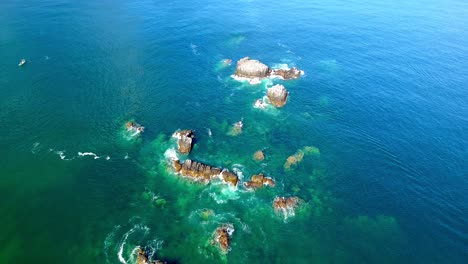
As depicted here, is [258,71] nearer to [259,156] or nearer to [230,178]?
[259,156]

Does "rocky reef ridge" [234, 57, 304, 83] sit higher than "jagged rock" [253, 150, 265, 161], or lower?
higher

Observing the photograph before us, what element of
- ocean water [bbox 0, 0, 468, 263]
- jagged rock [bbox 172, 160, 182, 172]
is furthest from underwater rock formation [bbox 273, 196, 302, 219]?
jagged rock [bbox 172, 160, 182, 172]

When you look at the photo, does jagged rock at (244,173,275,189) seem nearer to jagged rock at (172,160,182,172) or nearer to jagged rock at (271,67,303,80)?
jagged rock at (172,160,182,172)

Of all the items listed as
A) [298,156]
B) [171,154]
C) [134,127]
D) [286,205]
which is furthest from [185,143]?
[286,205]

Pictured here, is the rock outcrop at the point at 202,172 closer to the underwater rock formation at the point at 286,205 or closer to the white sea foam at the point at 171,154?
the white sea foam at the point at 171,154

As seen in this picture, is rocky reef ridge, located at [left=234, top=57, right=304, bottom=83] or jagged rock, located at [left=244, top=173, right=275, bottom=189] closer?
jagged rock, located at [left=244, top=173, right=275, bottom=189]
